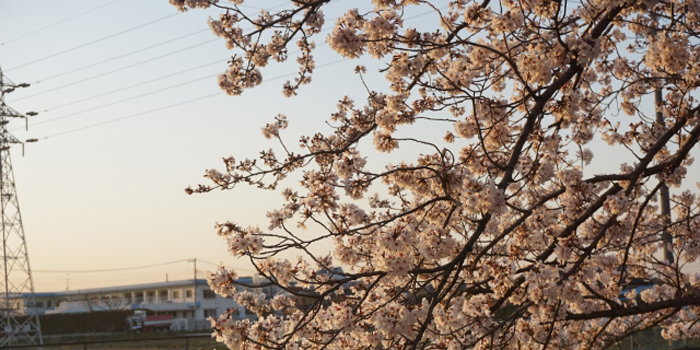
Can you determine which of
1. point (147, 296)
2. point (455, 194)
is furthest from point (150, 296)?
point (455, 194)

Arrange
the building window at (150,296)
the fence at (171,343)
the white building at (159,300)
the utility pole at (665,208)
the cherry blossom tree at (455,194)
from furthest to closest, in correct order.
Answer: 1. the building window at (150,296)
2. the white building at (159,300)
3. the fence at (171,343)
4. the utility pole at (665,208)
5. the cherry blossom tree at (455,194)

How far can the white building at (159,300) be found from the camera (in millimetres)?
56612

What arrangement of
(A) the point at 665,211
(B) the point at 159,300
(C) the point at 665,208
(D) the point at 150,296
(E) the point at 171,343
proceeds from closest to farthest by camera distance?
1. (A) the point at 665,211
2. (C) the point at 665,208
3. (E) the point at 171,343
4. (B) the point at 159,300
5. (D) the point at 150,296

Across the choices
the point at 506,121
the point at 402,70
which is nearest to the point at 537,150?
the point at 506,121

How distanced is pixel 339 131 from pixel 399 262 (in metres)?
1.87

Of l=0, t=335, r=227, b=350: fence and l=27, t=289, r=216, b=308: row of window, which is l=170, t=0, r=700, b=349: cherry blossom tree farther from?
l=27, t=289, r=216, b=308: row of window

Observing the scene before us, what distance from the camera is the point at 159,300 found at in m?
62.8

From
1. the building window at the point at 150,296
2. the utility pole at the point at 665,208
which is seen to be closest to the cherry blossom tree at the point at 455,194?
the utility pole at the point at 665,208

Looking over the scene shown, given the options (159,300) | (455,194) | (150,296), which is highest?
(150,296)

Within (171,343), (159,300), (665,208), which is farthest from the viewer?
(159,300)

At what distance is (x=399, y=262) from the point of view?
3.90m

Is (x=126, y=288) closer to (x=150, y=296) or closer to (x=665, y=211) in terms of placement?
(x=150, y=296)

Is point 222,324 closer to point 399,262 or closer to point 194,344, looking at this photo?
point 399,262

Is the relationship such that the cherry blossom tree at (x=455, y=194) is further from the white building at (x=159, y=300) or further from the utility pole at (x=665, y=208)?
the white building at (x=159, y=300)
